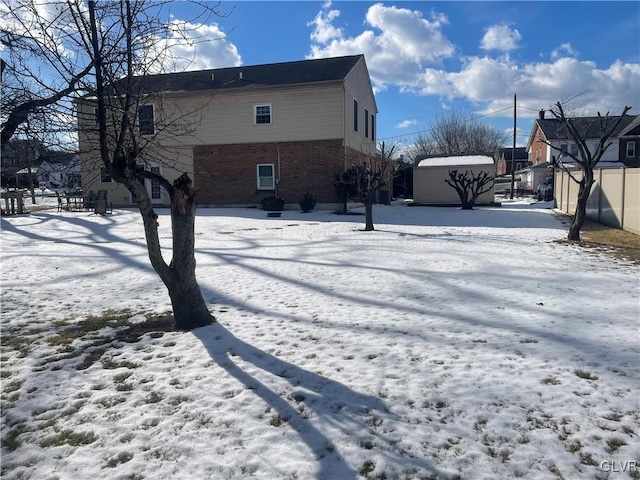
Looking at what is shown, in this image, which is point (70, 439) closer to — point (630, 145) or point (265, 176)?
point (265, 176)

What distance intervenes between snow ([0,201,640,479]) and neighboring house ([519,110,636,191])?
35037 mm

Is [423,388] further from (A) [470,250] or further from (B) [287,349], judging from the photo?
(A) [470,250]

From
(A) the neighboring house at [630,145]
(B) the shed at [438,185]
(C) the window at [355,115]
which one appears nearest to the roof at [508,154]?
(A) the neighboring house at [630,145]

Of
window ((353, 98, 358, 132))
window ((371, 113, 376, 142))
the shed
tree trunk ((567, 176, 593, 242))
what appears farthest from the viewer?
window ((371, 113, 376, 142))

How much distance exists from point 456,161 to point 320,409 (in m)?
27.2

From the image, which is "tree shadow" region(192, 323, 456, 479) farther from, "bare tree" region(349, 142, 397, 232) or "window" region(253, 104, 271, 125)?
"window" region(253, 104, 271, 125)

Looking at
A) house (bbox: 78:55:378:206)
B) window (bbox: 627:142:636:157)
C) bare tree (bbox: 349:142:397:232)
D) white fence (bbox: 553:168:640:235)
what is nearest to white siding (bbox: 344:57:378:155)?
house (bbox: 78:55:378:206)

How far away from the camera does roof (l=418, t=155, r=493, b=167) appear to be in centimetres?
2719

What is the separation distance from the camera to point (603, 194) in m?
15.8

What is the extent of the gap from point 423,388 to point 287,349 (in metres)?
1.51

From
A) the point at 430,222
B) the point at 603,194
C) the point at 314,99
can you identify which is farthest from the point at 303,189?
the point at 603,194

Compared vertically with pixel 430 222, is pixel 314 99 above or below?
above

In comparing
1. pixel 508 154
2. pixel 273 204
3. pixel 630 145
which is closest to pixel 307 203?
pixel 273 204

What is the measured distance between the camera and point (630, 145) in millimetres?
41531
